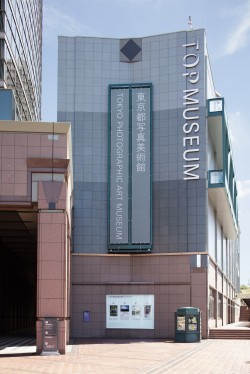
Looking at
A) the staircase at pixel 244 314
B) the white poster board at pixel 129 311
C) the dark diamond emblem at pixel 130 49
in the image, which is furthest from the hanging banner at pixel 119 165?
the staircase at pixel 244 314

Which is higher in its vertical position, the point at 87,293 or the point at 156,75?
the point at 156,75

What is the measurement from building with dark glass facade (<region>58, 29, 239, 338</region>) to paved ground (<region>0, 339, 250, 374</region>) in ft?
32.6

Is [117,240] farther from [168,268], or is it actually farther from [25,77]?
[25,77]

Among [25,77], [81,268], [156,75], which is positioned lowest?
[81,268]

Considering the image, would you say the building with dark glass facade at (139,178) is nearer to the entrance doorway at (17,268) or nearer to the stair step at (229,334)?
the stair step at (229,334)

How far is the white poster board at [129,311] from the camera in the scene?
48.5 m

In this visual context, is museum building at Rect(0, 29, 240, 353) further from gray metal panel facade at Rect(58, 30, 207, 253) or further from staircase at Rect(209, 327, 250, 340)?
staircase at Rect(209, 327, 250, 340)

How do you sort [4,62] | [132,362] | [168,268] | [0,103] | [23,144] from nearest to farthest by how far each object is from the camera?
[132,362] < [23,144] < [0,103] < [168,268] < [4,62]

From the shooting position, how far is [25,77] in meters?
75.9

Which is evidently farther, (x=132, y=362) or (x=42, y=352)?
(x=42, y=352)

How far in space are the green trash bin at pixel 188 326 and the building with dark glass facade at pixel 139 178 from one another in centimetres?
434

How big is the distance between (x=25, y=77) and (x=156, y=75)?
28.1 m

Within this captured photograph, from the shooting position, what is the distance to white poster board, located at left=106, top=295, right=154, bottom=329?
48469 mm

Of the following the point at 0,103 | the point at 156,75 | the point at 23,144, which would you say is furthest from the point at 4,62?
the point at 23,144
